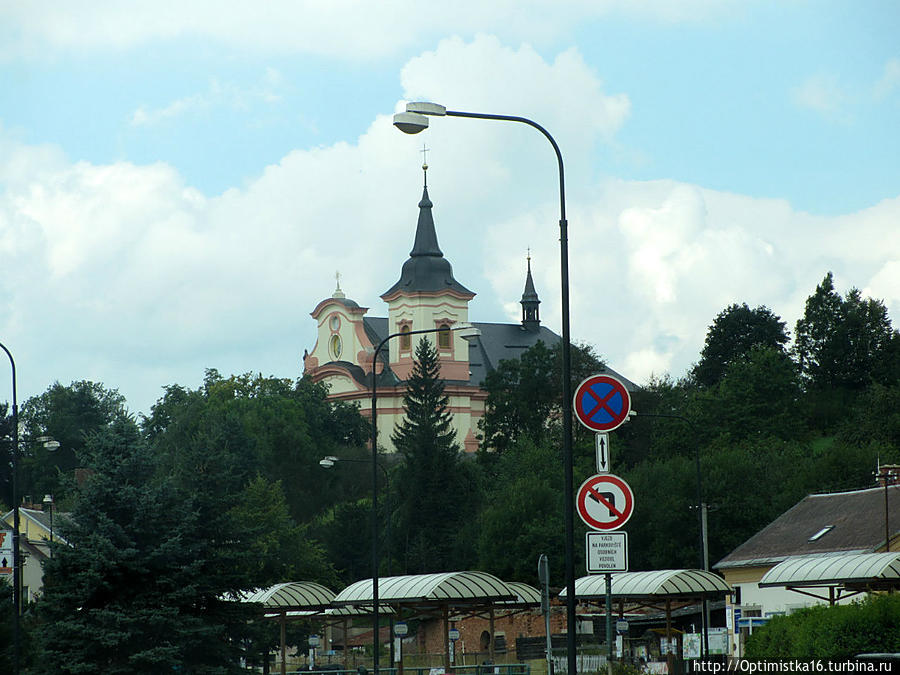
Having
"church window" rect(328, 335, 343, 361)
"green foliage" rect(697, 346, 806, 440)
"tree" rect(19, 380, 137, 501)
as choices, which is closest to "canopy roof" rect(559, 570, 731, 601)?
"green foliage" rect(697, 346, 806, 440)

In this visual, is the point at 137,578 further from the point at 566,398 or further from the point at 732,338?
the point at 732,338

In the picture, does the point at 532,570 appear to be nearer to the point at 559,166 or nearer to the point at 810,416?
the point at 810,416

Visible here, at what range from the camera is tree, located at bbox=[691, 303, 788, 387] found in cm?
11200

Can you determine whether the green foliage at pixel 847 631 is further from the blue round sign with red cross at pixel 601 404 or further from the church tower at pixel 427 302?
the church tower at pixel 427 302

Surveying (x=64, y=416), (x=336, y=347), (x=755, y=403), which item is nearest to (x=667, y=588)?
(x=755, y=403)

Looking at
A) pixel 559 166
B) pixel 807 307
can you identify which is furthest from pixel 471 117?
pixel 807 307

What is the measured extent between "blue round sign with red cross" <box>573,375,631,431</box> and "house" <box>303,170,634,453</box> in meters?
118

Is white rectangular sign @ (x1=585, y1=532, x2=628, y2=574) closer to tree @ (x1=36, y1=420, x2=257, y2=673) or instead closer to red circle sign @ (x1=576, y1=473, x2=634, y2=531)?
red circle sign @ (x1=576, y1=473, x2=634, y2=531)

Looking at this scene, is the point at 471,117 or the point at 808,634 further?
the point at 808,634

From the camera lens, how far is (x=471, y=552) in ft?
267

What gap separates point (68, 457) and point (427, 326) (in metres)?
35.1

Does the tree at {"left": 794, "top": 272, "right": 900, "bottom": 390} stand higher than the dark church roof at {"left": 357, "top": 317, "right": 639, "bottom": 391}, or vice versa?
the dark church roof at {"left": 357, "top": 317, "right": 639, "bottom": 391}

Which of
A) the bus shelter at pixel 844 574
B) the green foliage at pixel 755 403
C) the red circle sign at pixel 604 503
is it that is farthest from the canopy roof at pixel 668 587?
the green foliage at pixel 755 403

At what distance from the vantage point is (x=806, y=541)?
174ft
